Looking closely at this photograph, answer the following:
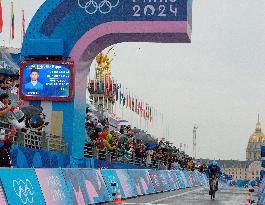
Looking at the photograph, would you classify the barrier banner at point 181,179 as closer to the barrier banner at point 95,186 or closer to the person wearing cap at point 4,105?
the barrier banner at point 95,186

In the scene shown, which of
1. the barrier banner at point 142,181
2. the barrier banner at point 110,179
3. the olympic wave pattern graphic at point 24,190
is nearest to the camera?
the olympic wave pattern graphic at point 24,190

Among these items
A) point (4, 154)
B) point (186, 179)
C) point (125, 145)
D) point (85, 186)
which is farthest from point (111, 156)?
point (4, 154)

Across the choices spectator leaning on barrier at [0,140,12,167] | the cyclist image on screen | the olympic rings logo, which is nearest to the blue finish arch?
the olympic rings logo

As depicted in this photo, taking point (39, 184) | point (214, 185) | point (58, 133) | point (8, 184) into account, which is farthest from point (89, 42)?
point (8, 184)

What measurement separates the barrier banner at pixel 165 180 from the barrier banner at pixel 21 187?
17611 millimetres

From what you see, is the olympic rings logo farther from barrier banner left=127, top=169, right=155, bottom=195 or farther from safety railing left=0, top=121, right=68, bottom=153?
barrier banner left=127, top=169, right=155, bottom=195

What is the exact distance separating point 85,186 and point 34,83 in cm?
971

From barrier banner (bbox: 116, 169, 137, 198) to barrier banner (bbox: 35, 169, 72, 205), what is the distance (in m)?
6.92

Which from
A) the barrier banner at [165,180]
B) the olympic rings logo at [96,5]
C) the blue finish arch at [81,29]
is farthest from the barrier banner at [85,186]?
the barrier banner at [165,180]

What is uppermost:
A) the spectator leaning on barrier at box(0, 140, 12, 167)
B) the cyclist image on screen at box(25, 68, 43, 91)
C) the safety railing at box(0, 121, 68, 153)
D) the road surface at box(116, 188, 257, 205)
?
the cyclist image on screen at box(25, 68, 43, 91)

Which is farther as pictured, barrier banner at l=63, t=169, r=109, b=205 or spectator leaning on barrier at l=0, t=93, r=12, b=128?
barrier banner at l=63, t=169, r=109, b=205

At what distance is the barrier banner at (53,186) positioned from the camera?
13231mm

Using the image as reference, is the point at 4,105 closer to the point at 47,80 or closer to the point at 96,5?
the point at 47,80

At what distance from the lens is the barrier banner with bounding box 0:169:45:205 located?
10969 mm
